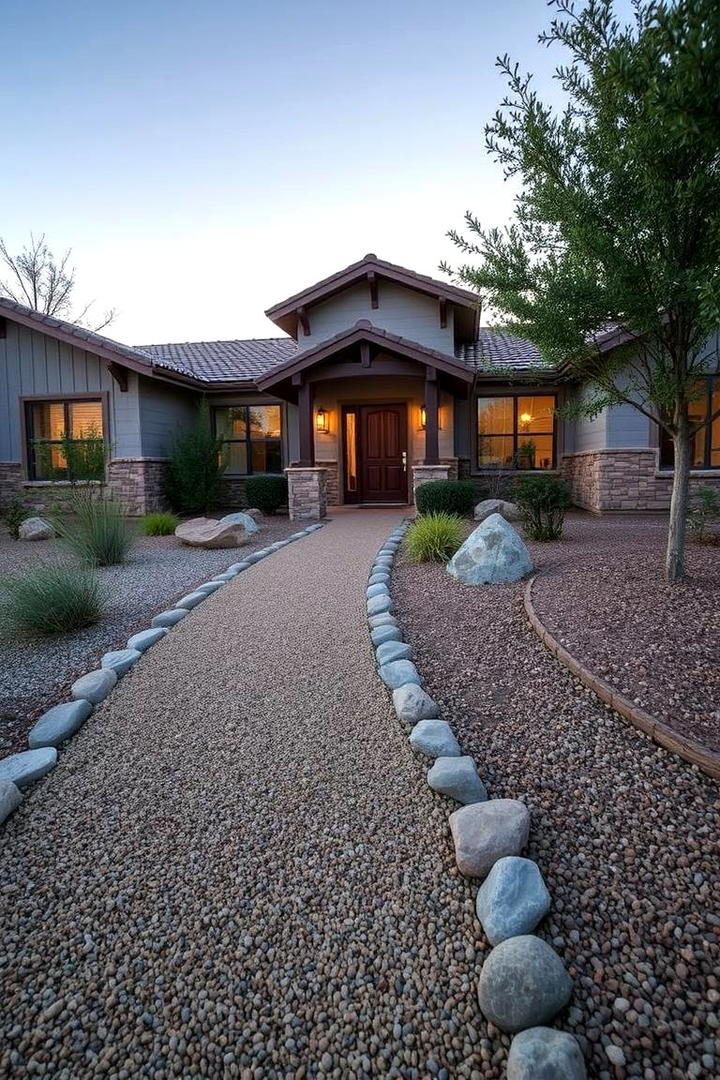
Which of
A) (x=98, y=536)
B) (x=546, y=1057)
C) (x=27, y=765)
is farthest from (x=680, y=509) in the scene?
(x=98, y=536)

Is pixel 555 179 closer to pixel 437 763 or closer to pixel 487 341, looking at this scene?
pixel 437 763

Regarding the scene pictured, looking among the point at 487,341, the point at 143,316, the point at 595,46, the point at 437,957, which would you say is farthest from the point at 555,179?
the point at 143,316

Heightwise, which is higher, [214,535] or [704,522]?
[704,522]

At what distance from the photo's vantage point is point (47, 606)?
14.2 feet

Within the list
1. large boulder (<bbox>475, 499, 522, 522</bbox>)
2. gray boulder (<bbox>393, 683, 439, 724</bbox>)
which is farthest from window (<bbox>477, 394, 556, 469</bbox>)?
gray boulder (<bbox>393, 683, 439, 724</bbox>)

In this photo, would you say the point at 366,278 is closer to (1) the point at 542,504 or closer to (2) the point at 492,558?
(1) the point at 542,504

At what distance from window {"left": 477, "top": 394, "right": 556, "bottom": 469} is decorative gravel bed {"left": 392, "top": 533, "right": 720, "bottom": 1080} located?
9737 mm

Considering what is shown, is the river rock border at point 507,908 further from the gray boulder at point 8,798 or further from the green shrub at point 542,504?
the green shrub at point 542,504

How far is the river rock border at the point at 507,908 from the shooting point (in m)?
1.27

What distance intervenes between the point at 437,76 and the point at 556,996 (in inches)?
435

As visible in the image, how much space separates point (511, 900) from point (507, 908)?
3 cm

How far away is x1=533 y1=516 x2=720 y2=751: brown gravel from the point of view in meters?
2.82

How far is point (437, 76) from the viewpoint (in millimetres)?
8641

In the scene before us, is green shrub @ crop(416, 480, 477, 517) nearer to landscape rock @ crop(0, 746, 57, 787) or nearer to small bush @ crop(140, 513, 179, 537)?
small bush @ crop(140, 513, 179, 537)
